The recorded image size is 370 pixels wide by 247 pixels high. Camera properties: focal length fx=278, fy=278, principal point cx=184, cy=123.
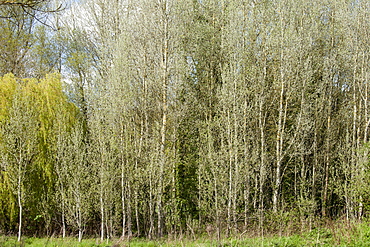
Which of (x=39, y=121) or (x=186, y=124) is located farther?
(x=186, y=124)

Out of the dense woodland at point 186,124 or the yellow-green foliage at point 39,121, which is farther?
the yellow-green foliage at point 39,121

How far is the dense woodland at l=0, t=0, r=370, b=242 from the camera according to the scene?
36.9ft

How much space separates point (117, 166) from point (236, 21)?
883 cm

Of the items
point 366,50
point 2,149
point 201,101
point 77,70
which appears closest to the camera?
point 2,149

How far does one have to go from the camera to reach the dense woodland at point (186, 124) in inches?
443

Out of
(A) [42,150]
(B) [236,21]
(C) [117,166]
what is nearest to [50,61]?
Answer: (A) [42,150]

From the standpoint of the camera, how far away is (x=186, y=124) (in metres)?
14.7

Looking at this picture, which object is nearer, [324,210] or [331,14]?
[324,210]

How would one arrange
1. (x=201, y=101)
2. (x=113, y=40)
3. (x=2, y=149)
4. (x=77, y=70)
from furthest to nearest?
(x=77, y=70)
(x=201, y=101)
(x=113, y=40)
(x=2, y=149)

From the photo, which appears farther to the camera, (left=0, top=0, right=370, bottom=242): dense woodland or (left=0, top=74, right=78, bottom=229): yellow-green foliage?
(left=0, top=74, right=78, bottom=229): yellow-green foliage

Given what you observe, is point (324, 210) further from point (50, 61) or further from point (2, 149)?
point (50, 61)

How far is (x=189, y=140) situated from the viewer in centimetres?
1455

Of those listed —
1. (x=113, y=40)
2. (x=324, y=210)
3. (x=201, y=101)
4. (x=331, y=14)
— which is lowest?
(x=324, y=210)

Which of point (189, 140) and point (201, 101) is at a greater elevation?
point (201, 101)
